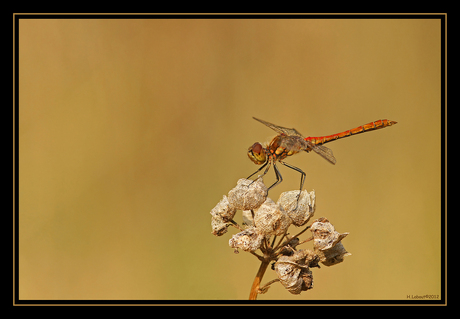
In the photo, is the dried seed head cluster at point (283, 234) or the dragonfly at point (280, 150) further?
the dragonfly at point (280, 150)

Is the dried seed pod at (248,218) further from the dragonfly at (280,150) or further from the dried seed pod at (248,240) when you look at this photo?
the dragonfly at (280,150)

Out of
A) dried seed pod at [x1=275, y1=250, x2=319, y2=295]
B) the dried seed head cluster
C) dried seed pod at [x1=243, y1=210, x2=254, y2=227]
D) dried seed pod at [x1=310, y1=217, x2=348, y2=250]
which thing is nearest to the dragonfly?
dried seed pod at [x1=243, y1=210, x2=254, y2=227]

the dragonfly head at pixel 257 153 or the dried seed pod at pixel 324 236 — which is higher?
the dragonfly head at pixel 257 153

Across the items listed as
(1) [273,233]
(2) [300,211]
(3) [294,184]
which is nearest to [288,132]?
(2) [300,211]

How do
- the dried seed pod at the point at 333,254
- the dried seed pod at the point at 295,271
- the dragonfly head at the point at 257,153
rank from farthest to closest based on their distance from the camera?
the dragonfly head at the point at 257,153
the dried seed pod at the point at 333,254
the dried seed pod at the point at 295,271

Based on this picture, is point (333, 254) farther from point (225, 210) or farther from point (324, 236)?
point (225, 210)

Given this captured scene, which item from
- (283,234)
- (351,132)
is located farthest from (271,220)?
(351,132)

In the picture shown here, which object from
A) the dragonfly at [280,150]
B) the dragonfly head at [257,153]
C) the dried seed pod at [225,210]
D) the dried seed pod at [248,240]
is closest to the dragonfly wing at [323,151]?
the dragonfly at [280,150]
